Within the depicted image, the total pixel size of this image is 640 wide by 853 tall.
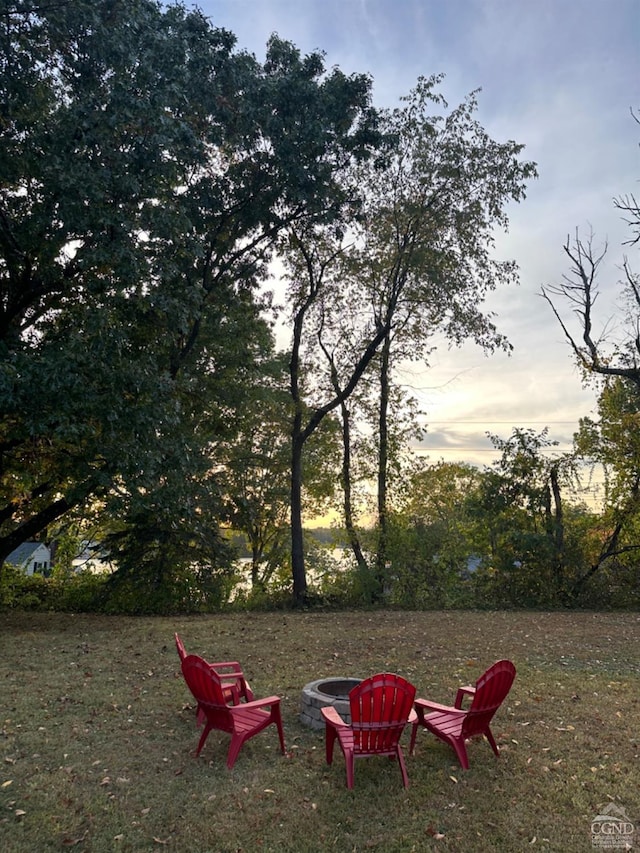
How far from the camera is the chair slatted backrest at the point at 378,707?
4.01 metres

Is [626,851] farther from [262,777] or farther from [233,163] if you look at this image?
[233,163]

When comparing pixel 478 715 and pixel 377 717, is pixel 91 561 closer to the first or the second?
pixel 377 717

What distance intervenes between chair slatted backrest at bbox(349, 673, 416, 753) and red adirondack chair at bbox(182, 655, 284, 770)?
0.82 meters

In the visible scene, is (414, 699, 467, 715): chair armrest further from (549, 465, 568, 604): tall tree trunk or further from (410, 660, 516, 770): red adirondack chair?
(549, 465, 568, 604): tall tree trunk

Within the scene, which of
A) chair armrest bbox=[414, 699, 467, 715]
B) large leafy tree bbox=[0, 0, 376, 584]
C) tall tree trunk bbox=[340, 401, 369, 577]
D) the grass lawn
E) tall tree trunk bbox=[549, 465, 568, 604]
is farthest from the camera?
tall tree trunk bbox=[340, 401, 369, 577]

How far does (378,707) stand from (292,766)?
93cm

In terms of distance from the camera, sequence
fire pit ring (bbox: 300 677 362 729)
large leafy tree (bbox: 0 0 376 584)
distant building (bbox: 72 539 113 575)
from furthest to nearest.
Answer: distant building (bbox: 72 539 113 575) → large leafy tree (bbox: 0 0 376 584) → fire pit ring (bbox: 300 677 362 729)

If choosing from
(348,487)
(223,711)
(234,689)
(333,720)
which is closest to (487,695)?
(333,720)

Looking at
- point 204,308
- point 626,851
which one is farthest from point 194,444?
point 626,851

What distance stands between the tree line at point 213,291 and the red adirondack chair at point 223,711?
4.96 meters

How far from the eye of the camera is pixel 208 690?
4.37 m

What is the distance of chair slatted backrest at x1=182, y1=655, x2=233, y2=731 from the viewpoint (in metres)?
4.27

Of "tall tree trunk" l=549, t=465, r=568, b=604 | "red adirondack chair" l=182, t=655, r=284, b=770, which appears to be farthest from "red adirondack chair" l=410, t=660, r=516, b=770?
"tall tree trunk" l=549, t=465, r=568, b=604

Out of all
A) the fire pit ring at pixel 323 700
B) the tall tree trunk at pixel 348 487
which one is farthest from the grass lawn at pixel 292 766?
the tall tree trunk at pixel 348 487
